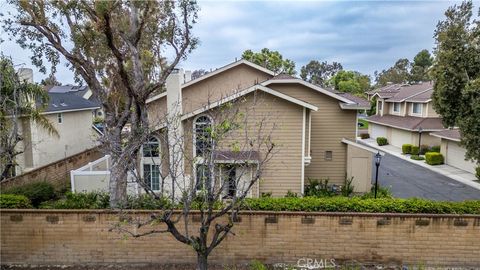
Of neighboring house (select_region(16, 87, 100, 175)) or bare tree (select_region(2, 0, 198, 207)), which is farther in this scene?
neighboring house (select_region(16, 87, 100, 175))

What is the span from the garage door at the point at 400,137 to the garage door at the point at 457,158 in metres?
5.36

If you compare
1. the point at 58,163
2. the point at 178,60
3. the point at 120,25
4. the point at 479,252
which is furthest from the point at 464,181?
the point at 58,163

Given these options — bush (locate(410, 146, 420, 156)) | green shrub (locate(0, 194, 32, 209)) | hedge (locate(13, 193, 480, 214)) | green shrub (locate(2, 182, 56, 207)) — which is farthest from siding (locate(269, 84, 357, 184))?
bush (locate(410, 146, 420, 156))

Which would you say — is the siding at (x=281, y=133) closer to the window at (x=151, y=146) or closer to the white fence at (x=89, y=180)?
the window at (x=151, y=146)

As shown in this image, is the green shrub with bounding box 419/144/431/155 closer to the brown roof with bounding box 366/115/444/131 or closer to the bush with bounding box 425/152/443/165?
the brown roof with bounding box 366/115/444/131

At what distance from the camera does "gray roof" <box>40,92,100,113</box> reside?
22.8 meters

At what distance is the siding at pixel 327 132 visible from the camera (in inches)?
648

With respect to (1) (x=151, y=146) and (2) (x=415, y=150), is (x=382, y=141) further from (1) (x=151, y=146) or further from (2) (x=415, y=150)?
(1) (x=151, y=146)

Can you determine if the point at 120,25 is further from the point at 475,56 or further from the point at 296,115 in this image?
the point at 475,56

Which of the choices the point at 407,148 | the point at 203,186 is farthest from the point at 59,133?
the point at 407,148

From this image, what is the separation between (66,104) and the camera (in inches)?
969

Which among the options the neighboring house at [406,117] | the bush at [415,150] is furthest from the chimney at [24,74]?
the bush at [415,150]

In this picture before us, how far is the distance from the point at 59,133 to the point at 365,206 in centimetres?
2130

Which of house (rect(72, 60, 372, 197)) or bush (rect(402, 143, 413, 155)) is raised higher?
house (rect(72, 60, 372, 197))
